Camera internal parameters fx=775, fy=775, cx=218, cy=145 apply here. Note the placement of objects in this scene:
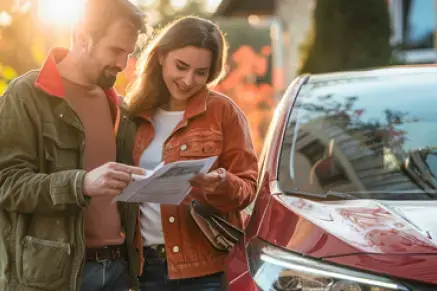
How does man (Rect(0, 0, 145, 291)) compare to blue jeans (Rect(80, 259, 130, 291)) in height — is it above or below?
above

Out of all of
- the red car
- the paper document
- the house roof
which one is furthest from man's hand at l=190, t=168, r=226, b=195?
the house roof

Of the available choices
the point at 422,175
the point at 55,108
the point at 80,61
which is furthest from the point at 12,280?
the point at 422,175

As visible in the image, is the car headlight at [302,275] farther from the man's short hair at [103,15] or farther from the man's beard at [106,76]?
the man's short hair at [103,15]

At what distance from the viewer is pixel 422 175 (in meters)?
2.70

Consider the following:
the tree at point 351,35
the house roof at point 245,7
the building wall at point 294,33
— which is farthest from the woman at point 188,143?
the house roof at point 245,7

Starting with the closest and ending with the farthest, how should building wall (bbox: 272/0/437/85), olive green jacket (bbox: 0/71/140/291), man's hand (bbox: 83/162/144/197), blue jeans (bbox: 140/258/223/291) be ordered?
man's hand (bbox: 83/162/144/197)
olive green jacket (bbox: 0/71/140/291)
blue jeans (bbox: 140/258/223/291)
building wall (bbox: 272/0/437/85)

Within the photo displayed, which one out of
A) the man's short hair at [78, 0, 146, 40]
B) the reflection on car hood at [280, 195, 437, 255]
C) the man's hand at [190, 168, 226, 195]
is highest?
the man's short hair at [78, 0, 146, 40]

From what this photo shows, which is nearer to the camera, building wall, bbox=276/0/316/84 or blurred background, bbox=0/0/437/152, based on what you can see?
blurred background, bbox=0/0/437/152

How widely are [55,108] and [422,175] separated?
1275 mm

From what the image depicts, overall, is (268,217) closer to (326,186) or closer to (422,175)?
(326,186)

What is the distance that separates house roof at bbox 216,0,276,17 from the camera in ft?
65.3

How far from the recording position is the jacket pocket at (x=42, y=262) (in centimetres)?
244

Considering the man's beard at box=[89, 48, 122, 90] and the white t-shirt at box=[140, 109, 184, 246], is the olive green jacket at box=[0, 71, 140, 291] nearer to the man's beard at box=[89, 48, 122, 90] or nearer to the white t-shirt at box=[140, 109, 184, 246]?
the man's beard at box=[89, 48, 122, 90]

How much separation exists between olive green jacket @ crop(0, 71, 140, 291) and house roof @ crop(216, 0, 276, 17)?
684 inches
